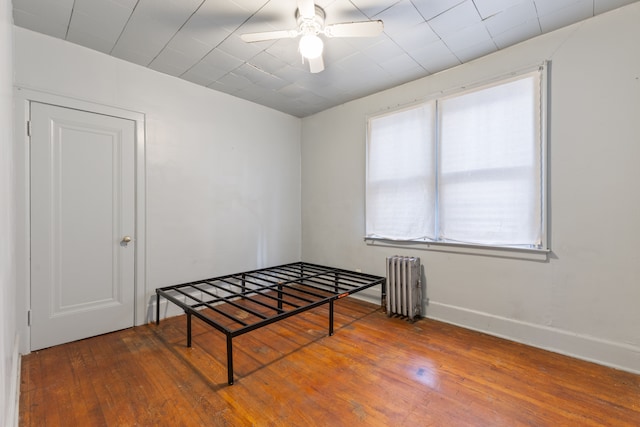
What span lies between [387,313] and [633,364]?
1.93 metres

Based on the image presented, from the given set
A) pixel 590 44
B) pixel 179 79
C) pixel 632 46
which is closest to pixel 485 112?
pixel 590 44

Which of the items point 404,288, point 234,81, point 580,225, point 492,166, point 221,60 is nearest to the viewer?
point 580,225

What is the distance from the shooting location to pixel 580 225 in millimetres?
2328

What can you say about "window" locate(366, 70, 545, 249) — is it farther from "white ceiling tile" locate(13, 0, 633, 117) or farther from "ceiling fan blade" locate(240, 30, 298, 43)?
"ceiling fan blade" locate(240, 30, 298, 43)

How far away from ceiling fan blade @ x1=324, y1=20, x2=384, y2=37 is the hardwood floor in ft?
8.06

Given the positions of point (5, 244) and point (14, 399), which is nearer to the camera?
point (5, 244)

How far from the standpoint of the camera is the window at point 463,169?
8.36ft

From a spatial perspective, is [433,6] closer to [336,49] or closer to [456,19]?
[456,19]

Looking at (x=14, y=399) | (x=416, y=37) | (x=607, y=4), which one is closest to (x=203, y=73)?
(x=416, y=37)

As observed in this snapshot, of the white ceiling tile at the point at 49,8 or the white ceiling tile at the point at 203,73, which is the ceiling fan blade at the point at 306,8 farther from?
the white ceiling tile at the point at 49,8

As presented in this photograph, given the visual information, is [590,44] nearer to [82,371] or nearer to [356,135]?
[356,135]

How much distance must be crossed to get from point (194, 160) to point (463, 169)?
9.88ft

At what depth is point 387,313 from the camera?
3234mm

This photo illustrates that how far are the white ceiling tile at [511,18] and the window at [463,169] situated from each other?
459mm
